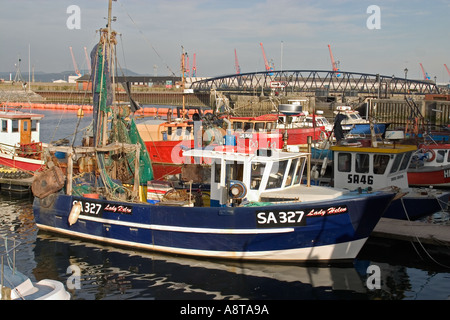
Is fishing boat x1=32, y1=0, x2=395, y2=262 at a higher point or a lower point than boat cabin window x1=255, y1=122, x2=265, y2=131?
lower

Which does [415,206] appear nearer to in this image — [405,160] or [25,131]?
[405,160]

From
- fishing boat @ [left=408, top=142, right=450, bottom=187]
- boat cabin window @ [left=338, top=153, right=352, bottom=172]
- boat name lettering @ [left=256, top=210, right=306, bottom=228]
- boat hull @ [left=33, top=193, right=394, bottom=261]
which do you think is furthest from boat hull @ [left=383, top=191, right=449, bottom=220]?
fishing boat @ [left=408, top=142, right=450, bottom=187]

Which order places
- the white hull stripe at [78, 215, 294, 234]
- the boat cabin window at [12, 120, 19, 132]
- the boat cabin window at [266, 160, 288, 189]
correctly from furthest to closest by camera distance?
the boat cabin window at [12, 120, 19, 132], the boat cabin window at [266, 160, 288, 189], the white hull stripe at [78, 215, 294, 234]

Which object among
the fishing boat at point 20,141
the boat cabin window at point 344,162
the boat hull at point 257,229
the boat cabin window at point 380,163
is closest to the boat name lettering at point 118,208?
the boat hull at point 257,229

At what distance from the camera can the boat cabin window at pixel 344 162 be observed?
19469 mm

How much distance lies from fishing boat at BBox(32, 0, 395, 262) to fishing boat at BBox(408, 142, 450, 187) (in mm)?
12089

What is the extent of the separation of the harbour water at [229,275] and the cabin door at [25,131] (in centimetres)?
1343

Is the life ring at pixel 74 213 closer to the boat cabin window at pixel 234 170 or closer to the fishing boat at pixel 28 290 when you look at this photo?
the boat cabin window at pixel 234 170

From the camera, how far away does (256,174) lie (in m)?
16.1

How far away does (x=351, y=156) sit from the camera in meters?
19.4

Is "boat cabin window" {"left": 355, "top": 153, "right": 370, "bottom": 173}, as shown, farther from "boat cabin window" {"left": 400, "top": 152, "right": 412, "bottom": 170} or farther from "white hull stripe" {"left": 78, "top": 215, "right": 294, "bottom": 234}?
"white hull stripe" {"left": 78, "top": 215, "right": 294, "bottom": 234}

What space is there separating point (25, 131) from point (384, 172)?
67.7 feet

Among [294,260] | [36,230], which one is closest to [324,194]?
[294,260]

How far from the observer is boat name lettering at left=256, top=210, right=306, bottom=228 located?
1479cm
